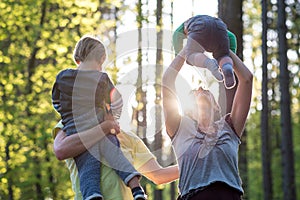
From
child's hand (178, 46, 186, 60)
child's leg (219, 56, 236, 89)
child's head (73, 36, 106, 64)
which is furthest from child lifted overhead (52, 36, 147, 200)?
child's leg (219, 56, 236, 89)

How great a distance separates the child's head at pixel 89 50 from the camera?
4078mm

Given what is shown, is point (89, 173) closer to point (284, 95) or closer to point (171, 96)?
point (171, 96)

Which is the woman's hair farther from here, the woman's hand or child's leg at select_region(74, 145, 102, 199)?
child's leg at select_region(74, 145, 102, 199)

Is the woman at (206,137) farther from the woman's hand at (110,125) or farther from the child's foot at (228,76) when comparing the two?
the woman's hand at (110,125)

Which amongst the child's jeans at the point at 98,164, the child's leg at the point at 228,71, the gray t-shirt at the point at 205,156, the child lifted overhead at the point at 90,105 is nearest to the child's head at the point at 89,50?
the child lifted overhead at the point at 90,105

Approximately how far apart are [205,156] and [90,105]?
89 centimetres

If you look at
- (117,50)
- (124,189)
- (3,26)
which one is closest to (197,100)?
(124,189)

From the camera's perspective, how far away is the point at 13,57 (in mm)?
14656

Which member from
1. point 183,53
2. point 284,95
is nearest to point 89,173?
point 183,53

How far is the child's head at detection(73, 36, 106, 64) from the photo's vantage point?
408cm

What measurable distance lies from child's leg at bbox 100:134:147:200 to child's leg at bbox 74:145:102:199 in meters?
0.07

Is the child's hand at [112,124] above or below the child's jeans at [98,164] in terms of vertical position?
→ above

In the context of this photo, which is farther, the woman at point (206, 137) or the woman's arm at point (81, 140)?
the woman's arm at point (81, 140)

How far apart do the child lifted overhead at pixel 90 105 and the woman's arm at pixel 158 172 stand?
14.8 inches
